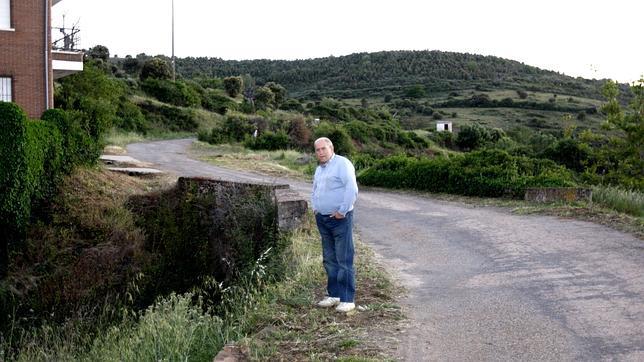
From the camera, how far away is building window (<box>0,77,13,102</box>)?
2034 centimetres

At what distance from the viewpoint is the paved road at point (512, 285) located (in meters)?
6.14

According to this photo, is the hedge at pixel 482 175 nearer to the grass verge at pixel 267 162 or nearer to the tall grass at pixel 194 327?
the grass verge at pixel 267 162

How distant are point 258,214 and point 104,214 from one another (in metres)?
4.81

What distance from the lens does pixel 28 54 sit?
20609 millimetres

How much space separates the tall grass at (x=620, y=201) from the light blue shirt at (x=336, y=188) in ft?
28.6

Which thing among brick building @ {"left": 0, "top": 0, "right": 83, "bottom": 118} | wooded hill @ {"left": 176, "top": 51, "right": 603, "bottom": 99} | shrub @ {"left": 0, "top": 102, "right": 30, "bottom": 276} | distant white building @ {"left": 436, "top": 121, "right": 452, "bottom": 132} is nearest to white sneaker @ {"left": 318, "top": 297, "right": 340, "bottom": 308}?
shrub @ {"left": 0, "top": 102, "right": 30, "bottom": 276}

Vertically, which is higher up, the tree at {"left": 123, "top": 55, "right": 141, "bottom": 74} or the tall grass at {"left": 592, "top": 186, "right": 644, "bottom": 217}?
the tree at {"left": 123, "top": 55, "right": 141, "bottom": 74}

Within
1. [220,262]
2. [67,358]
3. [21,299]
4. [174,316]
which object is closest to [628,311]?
[174,316]

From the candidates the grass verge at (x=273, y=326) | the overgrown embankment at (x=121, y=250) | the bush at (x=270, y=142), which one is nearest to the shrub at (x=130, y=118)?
the bush at (x=270, y=142)

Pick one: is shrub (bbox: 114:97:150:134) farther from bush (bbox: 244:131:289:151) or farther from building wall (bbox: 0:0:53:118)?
building wall (bbox: 0:0:53:118)

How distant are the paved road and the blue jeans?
2.30ft

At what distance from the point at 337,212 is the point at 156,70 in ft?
230

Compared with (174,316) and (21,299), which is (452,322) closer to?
(174,316)

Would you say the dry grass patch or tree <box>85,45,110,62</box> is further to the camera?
tree <box>85,45,110,62</box>
